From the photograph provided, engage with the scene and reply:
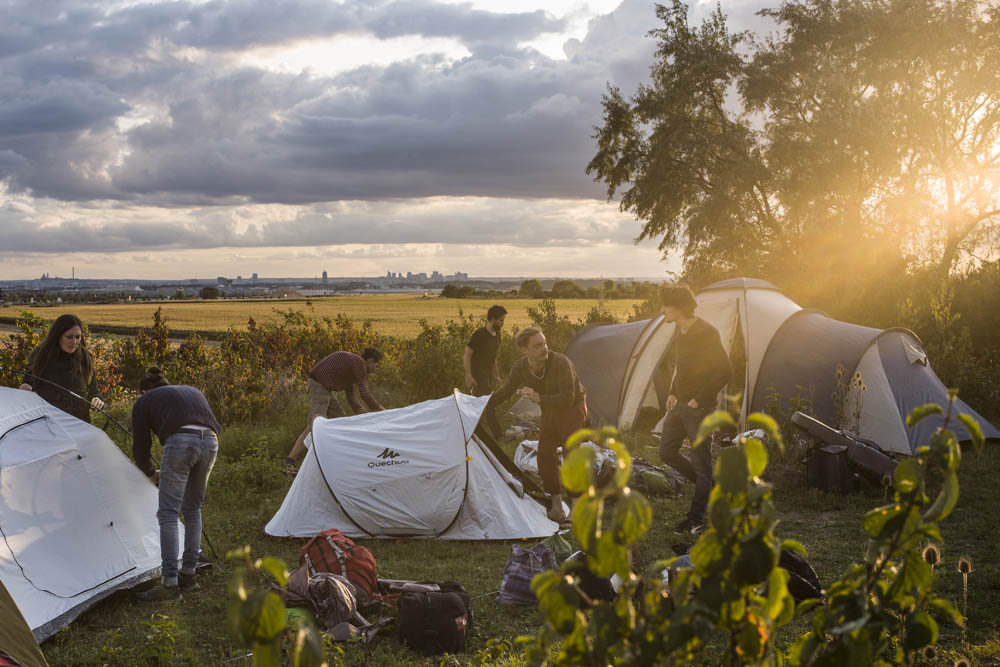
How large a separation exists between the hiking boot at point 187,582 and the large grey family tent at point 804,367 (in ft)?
22.9

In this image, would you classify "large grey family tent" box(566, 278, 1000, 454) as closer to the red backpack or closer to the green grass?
the green grass

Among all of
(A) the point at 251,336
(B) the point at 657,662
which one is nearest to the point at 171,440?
(B) the point at 657,662

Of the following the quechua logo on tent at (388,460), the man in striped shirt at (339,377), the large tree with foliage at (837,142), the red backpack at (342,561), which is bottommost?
the red backpack at (342,561)

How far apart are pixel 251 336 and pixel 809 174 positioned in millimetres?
15095

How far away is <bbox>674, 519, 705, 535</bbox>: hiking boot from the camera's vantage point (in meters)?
6.67

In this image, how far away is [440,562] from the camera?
6.34m

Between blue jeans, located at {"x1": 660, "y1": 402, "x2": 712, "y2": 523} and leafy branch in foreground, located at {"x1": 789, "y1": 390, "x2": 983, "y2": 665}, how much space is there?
14.7ft

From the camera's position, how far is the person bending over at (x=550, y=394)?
671cm

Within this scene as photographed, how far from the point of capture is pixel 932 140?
21125 millimetres

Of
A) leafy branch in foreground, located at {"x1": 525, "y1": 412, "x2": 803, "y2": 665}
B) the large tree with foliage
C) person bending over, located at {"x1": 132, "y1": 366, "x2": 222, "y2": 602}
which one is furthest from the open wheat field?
leafy branch in foreground, located at {"x1": 525, "y1": 412, "x2": 803, "y2": 665}

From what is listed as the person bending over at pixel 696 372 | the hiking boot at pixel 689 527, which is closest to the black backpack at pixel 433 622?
the person bending over at pixel 696 372

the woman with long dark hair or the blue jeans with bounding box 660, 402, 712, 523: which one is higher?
the woman with long dark hair

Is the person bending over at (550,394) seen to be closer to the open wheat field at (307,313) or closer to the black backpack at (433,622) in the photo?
the black backpack at (433,622)

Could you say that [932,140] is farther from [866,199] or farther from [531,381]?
[531,381]
